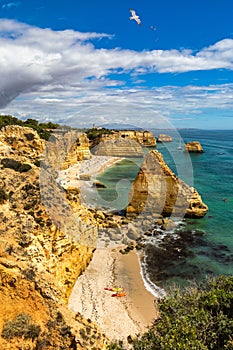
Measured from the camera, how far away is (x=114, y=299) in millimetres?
19469

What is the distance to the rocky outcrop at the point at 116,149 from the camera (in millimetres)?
91000

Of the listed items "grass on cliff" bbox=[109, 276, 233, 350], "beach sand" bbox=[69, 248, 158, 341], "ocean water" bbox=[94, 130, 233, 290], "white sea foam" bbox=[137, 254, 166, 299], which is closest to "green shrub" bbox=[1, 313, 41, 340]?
"grass on cliff" bbox=[109, 276, 233, 350]

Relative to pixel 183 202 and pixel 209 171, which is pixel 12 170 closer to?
pixel 183 202

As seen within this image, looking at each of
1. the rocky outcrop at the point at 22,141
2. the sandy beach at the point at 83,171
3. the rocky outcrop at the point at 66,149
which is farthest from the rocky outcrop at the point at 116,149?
the rocky outcrop at the point at 22,141

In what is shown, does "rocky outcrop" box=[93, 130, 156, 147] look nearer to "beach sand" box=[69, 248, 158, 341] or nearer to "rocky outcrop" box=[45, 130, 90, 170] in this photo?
"rocky outcrop" box=[45, 130, 90, 170]

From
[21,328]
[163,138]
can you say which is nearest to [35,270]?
[21,328]

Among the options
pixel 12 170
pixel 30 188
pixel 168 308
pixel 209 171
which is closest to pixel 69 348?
pixel 168 308

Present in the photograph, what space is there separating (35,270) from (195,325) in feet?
23.6

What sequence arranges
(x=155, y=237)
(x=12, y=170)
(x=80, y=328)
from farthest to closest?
(x=155, y=237), (x=12, y=170), (x=80, y=328)

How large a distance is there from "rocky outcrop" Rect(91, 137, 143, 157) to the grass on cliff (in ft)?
262

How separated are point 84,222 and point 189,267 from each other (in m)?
9.36

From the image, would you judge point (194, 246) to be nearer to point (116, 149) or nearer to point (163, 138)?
point (116, 149)

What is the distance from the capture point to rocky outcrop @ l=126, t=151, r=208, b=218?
33.9 meters

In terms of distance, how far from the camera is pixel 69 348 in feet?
38.4
